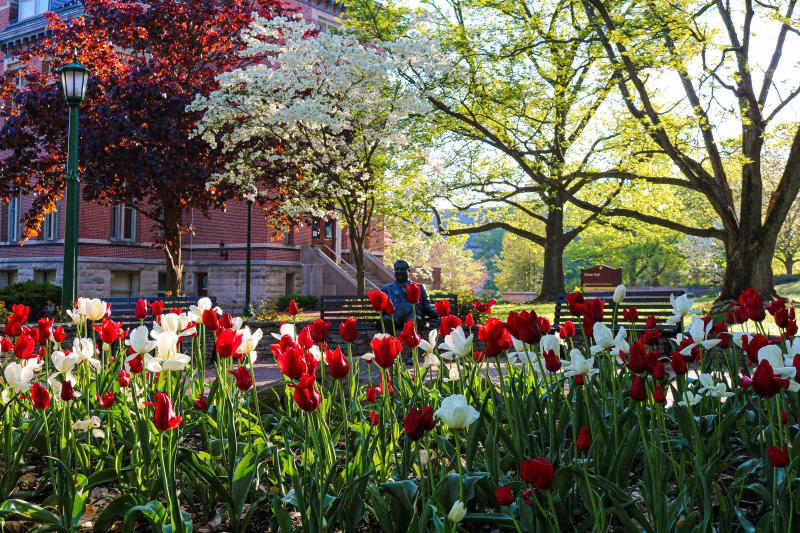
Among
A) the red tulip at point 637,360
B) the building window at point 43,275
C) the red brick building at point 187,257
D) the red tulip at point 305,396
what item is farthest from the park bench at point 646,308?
the building window at point 43,275

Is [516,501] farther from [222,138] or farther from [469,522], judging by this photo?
[222,138]

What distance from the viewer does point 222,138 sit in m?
16.5

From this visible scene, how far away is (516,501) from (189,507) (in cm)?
169

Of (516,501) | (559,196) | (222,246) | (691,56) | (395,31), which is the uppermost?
(395,31)

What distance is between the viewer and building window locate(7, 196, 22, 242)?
28422mm

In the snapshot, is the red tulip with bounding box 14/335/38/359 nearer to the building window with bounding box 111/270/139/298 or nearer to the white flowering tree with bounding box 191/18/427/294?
the white flowering tree with bounding box 191/18/427/294

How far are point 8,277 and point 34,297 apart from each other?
11382 mm

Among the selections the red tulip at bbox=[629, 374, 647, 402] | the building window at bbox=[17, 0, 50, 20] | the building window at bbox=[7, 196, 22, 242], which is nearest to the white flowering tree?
the red tulip at bbox=[629, 374, 647, 402]

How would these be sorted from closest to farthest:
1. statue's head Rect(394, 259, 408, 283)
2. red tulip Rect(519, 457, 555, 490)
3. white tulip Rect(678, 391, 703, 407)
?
red tulip Rect(519, 457, 555, 490) < white tulip Rect(678, 391, 703, 407) < statue's head Rect(394, 259, 408, 283)

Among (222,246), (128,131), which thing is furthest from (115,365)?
(222,246)

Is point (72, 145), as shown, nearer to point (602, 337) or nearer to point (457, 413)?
point (602, 337)

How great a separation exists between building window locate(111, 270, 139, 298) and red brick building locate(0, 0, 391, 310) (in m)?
0.04

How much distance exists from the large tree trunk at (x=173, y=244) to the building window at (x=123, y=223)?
25.6 ft

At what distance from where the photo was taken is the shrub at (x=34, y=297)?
18.1m
